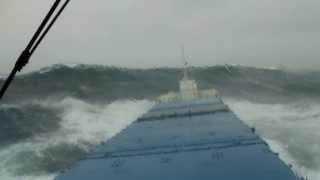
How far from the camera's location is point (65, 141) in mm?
42906

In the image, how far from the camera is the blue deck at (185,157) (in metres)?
11.6

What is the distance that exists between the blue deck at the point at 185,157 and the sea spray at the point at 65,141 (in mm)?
14676

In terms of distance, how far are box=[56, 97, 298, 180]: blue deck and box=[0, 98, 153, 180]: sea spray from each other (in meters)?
14.7

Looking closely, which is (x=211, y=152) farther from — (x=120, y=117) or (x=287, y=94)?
(x=287, y=94)

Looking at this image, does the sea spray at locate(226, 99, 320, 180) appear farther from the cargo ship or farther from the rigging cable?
the rigging cable

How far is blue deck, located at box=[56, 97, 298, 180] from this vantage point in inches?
457

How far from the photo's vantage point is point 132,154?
611 inches

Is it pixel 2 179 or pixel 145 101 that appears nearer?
pixel 2 179

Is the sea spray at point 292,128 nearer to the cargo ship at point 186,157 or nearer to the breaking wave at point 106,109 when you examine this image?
the breaking wave at point 106,109

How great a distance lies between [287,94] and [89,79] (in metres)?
33.2

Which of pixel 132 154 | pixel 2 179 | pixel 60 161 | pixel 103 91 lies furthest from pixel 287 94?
pixel 132 154

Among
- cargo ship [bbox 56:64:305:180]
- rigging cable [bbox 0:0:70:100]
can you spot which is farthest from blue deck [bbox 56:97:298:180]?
rigging cable [bbox 0:0:70:100]

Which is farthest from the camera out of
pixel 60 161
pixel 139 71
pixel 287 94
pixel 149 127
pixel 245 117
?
pixel 139 71

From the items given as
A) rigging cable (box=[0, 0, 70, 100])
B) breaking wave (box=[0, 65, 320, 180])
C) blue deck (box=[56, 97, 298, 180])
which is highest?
rigging cable (box=[0, 0, 70, 100])
